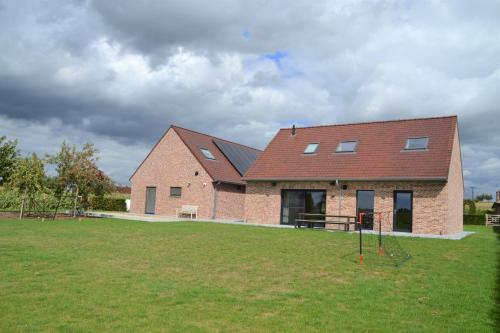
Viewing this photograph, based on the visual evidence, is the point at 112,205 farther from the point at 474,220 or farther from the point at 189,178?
the point at 474,220

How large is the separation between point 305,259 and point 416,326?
4959mm

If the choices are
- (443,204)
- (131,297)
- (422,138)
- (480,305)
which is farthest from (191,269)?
(422,138)

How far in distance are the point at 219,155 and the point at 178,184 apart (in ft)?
12.6

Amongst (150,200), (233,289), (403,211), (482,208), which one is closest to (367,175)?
(403,211)

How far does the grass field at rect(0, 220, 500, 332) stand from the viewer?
17.0 ft

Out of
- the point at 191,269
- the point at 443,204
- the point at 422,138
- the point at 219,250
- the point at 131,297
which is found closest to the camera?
the point at 131,297

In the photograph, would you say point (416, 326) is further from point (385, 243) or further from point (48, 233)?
point (48, 233)

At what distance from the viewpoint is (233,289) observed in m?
6.92

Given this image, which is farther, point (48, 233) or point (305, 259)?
point (48, 233)

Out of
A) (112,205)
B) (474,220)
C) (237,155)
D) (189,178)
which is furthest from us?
(474,220)

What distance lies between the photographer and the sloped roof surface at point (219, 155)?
27873mm

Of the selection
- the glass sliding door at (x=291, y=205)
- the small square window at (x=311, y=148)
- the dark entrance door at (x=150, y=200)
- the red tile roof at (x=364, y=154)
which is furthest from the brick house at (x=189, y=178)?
the small square window at (x=311, y=148)

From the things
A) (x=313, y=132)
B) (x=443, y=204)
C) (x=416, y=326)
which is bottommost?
(x=416, y=326)

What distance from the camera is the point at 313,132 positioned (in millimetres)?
25312
